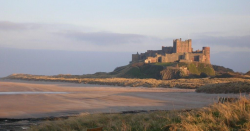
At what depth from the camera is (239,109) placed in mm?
7164

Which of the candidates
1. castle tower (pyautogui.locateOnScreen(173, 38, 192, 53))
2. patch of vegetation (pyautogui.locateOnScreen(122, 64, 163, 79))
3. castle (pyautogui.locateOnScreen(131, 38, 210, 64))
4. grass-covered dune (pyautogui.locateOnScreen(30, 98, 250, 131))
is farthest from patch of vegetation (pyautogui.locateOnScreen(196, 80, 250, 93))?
castle tower (pyautogui.locateOnScreen(173, 38, 192, 53))

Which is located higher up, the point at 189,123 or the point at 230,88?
the point at 230,88

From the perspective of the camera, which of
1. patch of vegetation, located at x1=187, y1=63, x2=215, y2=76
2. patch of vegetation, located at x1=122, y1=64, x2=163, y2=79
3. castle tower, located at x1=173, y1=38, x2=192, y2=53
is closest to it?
patch of vegetation, located at x1=122, y1=64, x2=163, y2=79

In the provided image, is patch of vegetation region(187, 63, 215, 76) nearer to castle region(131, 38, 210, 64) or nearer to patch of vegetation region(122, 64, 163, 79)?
castle region(131, 38, 210, 64)

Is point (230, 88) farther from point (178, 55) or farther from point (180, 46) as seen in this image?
point (180, 46)

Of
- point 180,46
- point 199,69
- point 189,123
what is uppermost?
A: point 180,46

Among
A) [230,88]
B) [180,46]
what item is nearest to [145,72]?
[180,46]

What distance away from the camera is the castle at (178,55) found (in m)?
68.6

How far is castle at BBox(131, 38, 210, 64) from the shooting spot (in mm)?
68625

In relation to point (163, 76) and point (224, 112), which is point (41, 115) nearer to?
point (224, 112)

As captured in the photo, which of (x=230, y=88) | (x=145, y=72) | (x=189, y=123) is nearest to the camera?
(x=189, y=123)

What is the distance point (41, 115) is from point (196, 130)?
7.56m

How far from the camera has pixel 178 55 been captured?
70.8 m

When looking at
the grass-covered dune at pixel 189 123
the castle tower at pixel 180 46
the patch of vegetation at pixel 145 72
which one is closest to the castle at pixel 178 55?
the castle tower at pixel 180 46
